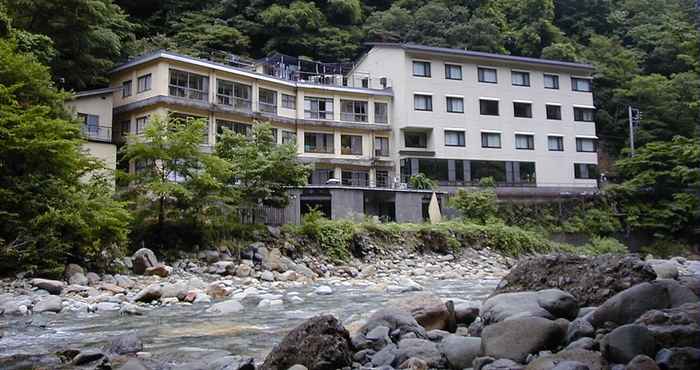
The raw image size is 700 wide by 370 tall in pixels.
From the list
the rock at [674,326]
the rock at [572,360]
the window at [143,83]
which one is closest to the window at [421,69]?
the window at [143,83]

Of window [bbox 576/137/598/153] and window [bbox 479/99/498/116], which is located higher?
window [bbox 479/99/498/116]

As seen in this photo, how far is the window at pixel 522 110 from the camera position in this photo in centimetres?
4225

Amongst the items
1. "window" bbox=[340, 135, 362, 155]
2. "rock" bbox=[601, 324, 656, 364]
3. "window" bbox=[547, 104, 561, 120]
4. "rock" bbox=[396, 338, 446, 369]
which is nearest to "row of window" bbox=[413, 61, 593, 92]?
"window" bbox=[547, 104, 561, 120]

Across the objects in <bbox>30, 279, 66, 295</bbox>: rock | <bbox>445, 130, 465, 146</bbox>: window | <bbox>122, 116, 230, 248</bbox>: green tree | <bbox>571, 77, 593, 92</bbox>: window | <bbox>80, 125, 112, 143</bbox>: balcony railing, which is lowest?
<bbox>30, 279, 66, 295</bbox>: rock

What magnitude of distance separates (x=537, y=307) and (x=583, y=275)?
5.77 ft

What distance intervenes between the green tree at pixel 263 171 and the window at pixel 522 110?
77.0 ft

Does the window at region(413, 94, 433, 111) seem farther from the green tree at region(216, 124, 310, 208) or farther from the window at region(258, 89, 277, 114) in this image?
the green tree at region(216, 124, 310, 208)

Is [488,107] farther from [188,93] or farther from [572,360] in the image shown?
[572,360]

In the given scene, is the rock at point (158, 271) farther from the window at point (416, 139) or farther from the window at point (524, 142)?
the window at point (524, 142)

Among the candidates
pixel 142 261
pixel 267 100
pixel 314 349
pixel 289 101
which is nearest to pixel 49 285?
pixel 142 261

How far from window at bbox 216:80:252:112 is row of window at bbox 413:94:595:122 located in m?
11.6

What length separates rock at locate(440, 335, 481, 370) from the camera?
6062 mm

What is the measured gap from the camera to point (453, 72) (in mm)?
41125

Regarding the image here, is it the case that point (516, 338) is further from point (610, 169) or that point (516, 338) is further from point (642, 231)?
point (610, 169)
